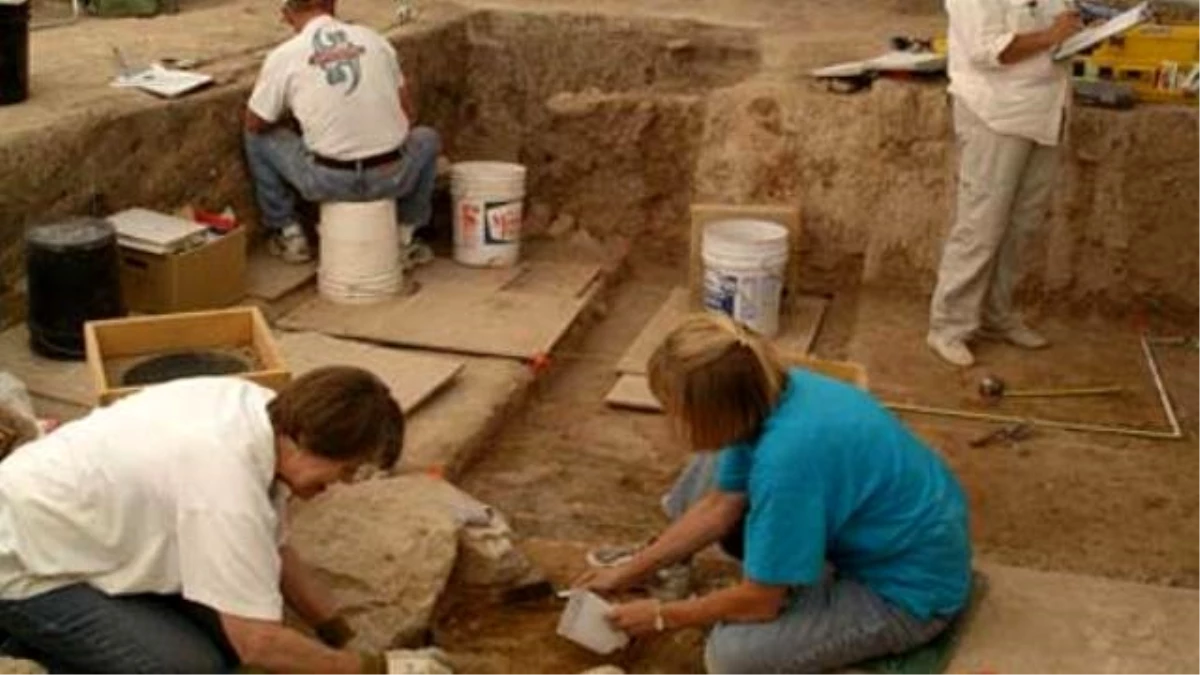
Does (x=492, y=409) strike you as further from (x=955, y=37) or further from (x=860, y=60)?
(x=860, y=60)

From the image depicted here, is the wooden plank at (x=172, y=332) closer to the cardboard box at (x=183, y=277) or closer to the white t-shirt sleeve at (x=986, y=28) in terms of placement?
the cardboard box at (x=183, y=277)

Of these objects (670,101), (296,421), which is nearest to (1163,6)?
(670,101)

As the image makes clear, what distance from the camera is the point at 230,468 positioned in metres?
2.63

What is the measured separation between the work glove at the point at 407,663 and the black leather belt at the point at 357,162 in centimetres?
291

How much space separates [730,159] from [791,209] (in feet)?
1.52

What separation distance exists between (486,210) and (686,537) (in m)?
3.18

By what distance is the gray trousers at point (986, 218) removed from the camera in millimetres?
5195

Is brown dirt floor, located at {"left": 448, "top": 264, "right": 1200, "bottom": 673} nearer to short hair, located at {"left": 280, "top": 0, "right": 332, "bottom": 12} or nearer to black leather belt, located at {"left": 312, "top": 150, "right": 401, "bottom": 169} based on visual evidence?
black leather belt, located at {"left": 312, "top": 150, "right": 401, "bottom": 169}

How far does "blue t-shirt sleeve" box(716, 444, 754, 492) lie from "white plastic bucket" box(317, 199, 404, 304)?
8.99ft

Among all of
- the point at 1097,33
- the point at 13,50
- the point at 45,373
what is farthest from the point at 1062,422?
the point at 13,50

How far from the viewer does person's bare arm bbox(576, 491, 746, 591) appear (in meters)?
3.22

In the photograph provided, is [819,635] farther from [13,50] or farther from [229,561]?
[13,50]

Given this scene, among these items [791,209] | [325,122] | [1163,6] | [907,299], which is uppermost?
[1163,6]

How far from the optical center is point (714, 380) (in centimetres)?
279
